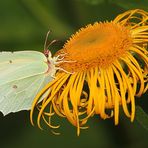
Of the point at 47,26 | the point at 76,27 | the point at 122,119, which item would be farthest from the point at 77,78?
the point at 47,26

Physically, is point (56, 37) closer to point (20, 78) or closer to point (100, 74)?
point (20, 78)

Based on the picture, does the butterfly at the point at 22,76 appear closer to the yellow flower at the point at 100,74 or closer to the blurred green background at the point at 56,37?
the yellow flower at the point at 100,74

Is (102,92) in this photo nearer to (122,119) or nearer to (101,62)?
(101,62)

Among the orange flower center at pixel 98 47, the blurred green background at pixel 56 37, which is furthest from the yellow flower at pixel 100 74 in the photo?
the blurred green background at pixel 56 37

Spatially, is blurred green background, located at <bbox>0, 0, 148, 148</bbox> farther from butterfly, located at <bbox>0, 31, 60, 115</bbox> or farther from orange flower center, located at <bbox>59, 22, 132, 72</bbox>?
butterfly, located at <bbox>0, 31, 60, 115</bbox>

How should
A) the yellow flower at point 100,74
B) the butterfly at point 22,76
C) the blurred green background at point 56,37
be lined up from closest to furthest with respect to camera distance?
the yellow flower at point 100,74 < the butterfly at point 22,76 < the blurred green background at point 56,37

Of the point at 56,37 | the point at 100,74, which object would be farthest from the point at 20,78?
the point at 56,37
